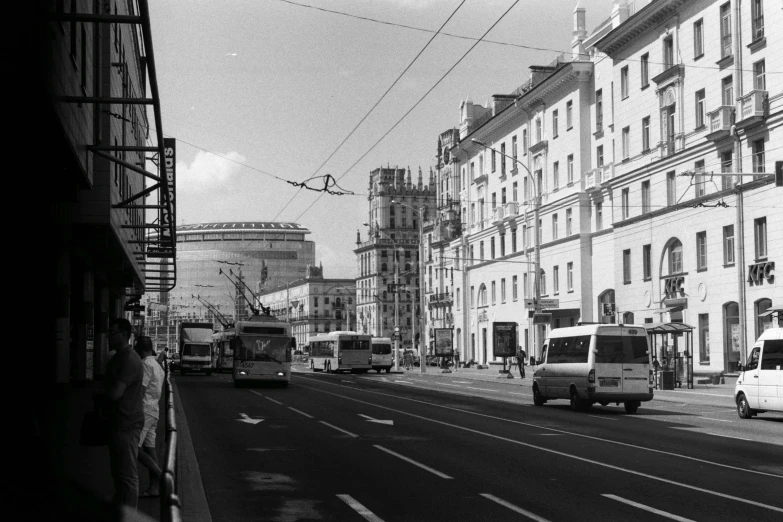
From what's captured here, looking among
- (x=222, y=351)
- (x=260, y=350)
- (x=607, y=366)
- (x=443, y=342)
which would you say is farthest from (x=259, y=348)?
(x=443, y=342)

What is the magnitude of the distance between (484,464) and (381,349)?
59.9 metres

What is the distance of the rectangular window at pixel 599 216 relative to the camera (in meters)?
60.9

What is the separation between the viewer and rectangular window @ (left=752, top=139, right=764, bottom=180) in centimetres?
4194

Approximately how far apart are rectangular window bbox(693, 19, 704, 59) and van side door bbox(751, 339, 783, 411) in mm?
24347

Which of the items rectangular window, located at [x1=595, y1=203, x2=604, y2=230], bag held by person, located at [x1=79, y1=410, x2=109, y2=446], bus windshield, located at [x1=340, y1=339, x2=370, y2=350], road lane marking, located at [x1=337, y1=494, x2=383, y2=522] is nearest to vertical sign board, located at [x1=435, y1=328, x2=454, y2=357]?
bus windshield, located at [x1=340, y1=339, x2=370, y2=350]

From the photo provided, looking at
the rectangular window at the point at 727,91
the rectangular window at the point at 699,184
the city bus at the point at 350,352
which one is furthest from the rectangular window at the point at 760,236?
the city bus at the point at 350,352

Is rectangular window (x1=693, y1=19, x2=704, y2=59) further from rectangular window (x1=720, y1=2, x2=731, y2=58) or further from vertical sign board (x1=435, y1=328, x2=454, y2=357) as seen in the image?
vertical sign board (x1=435, y1=328, x2=454, y2=357)

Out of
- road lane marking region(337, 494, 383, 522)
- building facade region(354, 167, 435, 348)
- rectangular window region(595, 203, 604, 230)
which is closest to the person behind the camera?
road lane marking region(337, 494, 383, 522)

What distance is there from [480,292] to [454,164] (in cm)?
3030

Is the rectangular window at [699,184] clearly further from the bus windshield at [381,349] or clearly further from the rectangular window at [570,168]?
the bus windshield at [381,349]

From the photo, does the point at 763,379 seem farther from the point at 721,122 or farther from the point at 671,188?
the point at 671,188

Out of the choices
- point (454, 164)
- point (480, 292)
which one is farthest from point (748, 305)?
point (454, 164)

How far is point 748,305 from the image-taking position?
42969 mm

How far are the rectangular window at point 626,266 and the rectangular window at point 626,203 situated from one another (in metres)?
1.93
